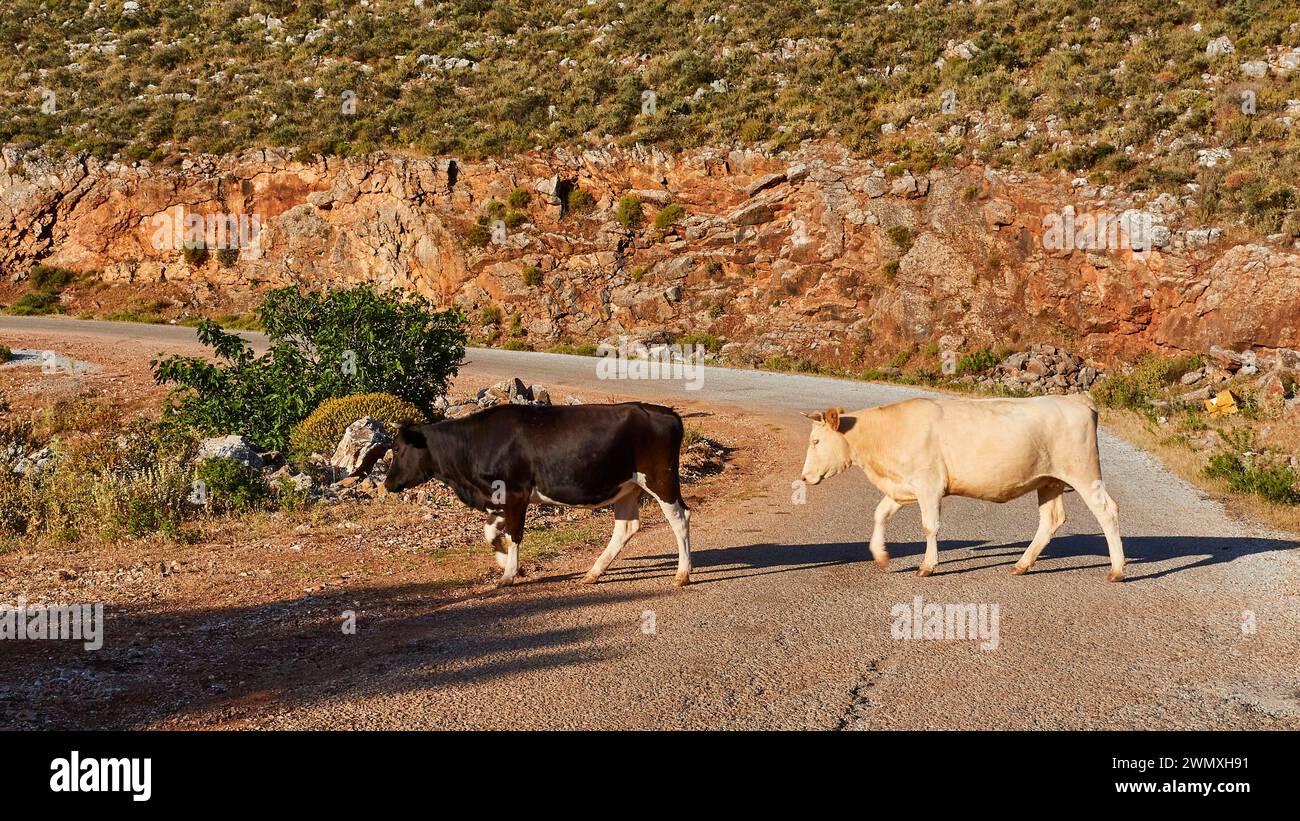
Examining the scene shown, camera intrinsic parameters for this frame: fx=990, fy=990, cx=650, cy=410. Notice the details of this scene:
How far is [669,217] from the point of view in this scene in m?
36.9

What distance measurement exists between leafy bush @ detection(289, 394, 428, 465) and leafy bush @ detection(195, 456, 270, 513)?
75.9 inches

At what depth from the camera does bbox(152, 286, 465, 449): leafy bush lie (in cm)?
1645

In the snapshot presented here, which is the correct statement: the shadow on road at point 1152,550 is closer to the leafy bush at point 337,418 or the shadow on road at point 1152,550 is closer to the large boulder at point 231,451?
the leafy bush at point 337,418

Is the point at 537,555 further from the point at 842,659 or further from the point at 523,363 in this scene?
the point at 523,363

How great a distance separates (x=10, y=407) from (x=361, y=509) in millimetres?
12123

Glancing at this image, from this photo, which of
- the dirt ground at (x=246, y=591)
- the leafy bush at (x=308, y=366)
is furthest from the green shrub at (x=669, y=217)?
the dirt ground at (x=246, y=591)

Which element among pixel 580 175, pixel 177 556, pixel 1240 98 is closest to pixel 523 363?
pixel 580 175

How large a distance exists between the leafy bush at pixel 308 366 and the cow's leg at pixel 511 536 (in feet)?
27.0

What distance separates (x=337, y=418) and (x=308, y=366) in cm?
209

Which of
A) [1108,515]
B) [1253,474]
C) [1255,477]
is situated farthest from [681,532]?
[1253,474]

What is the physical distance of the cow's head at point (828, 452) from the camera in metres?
9.34

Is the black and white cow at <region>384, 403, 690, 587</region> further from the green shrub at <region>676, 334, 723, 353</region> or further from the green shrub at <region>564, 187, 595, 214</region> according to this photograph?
the green shrub at <region>564, 187, 595, 214</region>

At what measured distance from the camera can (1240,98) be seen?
111 ft

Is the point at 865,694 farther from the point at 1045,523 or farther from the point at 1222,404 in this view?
the point at 1222,404
